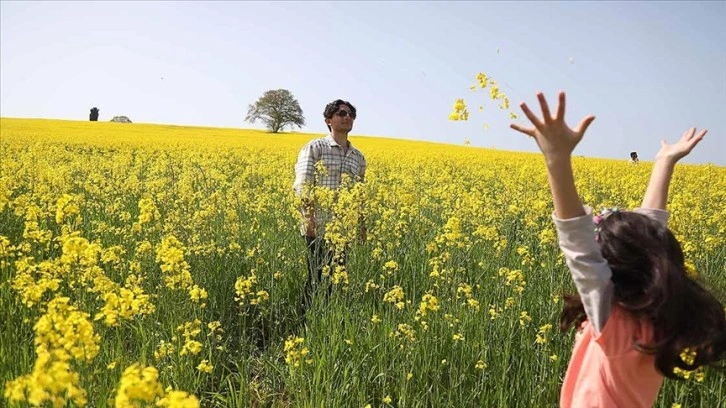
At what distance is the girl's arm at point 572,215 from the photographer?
59.3 inches

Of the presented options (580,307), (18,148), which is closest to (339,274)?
(580,307)

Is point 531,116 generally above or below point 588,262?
above

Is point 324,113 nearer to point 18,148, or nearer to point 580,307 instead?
point 580,307

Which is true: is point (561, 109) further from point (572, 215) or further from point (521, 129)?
point (572, 215)

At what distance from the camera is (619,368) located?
1726 millimetres

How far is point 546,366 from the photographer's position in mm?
3406

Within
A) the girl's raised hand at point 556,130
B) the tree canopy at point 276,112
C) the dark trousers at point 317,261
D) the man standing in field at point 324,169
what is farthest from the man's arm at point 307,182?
the tree canopy at point 276,112

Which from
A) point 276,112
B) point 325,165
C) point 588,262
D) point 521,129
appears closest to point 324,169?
point 325,165

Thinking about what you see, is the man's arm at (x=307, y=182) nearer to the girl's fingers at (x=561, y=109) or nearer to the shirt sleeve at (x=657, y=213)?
the shirt sleeve at (x=657, y=213)

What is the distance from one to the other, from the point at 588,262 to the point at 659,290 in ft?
0.75

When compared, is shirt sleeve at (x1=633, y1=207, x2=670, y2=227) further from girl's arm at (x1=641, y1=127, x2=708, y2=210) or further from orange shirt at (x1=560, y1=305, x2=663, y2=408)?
orange shirt at (x1=560, y1=305, x2=663, y2=408)

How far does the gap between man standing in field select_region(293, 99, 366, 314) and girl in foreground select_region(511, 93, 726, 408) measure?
9.67 feet

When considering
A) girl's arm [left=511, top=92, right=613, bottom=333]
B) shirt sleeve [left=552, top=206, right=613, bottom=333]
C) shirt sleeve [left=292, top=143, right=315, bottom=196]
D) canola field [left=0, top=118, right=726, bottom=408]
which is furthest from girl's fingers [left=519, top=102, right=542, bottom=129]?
shirt sleeve [left=292, top=143, right=315, bottom=196]

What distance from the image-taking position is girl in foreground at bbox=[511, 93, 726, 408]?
160 centimetres
